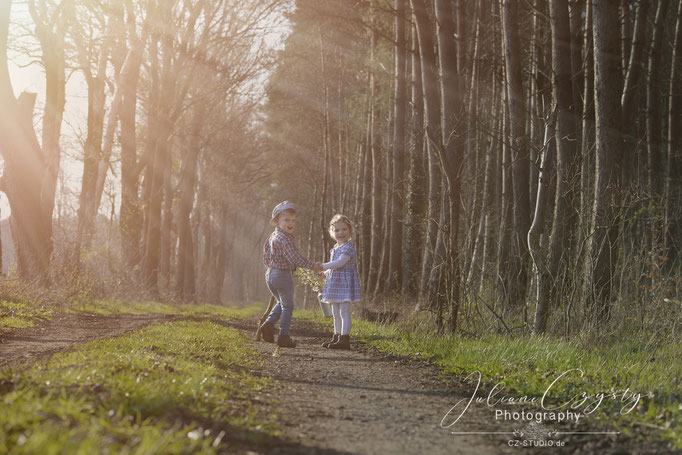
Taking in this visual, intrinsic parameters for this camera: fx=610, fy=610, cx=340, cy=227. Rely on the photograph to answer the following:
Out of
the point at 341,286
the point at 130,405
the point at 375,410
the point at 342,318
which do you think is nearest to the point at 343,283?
the point at 341,286

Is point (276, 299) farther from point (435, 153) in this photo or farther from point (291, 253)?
point (435, 153)

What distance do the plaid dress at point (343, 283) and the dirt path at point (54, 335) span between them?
111 inches

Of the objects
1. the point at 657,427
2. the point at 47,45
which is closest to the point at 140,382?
the point at 657,427

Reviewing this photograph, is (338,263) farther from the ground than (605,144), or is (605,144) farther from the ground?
(605,144)

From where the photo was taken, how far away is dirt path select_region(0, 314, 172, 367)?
5.96 metres

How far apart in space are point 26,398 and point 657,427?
3576 millimetres

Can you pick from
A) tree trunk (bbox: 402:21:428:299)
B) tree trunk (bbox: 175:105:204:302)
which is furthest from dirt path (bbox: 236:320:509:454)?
tree trunk (bbox: 175:105:204:302)

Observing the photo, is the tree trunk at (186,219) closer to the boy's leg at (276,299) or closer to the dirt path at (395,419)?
the boy's leg at (276,299)

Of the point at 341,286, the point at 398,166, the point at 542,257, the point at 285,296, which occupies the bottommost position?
the point at 285,296

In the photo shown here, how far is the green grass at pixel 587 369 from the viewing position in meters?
4.05

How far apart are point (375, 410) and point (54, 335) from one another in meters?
5.36

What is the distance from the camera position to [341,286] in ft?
27.9

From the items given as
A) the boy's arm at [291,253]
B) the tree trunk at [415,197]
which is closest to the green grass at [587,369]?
the boy's arm at [291,253]

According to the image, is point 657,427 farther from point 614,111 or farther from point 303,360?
point 614,111
